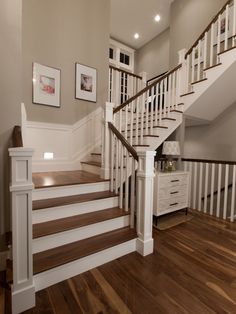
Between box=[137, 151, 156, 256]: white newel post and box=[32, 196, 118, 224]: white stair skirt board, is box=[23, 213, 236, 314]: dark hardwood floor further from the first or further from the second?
box=[32, 196, 118, 224]: white stair skirt board

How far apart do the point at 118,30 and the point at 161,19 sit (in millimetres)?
1298

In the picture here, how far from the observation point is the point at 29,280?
1.33 metres

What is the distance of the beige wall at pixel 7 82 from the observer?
162 cm

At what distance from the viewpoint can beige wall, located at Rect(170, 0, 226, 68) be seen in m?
4.08

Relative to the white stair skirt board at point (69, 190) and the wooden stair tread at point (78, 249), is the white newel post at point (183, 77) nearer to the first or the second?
the white stair skirt board at point (69, 190)

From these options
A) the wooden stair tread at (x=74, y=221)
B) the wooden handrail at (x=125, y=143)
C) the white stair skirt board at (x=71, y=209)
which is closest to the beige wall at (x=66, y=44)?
the wooden handrail at (x=125, y=143)

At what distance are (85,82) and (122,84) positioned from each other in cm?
124

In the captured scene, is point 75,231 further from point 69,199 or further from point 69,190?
point 69,190

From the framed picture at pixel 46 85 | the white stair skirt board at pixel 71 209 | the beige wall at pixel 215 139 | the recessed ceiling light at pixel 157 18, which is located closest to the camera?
the white stair skirt board at pixel 71 209

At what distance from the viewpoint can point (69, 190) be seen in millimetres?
2262

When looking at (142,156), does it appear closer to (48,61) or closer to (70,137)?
(70,137)

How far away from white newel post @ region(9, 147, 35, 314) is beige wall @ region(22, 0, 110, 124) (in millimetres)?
2181

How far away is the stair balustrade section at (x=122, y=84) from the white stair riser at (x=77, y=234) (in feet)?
9.45

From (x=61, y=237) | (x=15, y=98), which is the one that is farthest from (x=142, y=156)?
(x=15, y=98)
